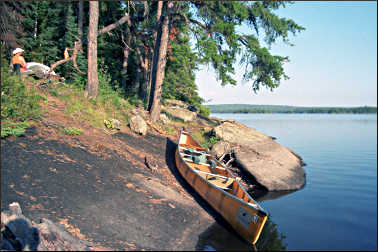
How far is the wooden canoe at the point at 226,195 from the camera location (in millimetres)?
5867

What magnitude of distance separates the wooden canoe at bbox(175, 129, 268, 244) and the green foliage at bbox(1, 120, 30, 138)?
18.6ft

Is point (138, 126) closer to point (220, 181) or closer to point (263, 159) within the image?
point (220, 181)

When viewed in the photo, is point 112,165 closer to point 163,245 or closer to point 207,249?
point 163,245

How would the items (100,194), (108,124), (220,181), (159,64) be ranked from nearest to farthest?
(100,194), (220,181), (108,124), (159,64)

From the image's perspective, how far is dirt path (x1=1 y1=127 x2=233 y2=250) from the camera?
532 cm

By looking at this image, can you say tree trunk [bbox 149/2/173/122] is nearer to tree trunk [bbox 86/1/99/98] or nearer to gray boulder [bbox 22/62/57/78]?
tree trunk [bbox 86/1/99/98]

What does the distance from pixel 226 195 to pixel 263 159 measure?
6.46 m

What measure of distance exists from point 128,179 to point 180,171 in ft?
8.17

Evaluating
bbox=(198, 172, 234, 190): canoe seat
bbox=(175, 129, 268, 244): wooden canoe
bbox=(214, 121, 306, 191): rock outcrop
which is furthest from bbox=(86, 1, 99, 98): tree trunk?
bbox=(198, 172, 234, 190): canoe seat

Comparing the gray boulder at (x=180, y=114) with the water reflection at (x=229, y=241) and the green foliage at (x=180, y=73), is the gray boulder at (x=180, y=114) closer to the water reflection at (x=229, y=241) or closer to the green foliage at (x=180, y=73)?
the green foliage at (x=180, y=73)

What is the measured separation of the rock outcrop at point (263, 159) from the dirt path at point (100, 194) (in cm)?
432

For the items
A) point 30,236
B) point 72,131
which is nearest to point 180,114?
point 72,131

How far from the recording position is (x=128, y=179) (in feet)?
25.6

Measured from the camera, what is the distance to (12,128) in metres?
7.38
